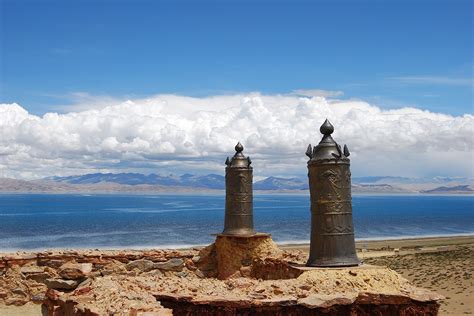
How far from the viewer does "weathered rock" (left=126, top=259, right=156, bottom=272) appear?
44.3 ft

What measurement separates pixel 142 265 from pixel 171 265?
67cm

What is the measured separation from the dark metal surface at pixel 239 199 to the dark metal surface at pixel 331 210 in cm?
462

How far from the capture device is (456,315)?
51.0ft

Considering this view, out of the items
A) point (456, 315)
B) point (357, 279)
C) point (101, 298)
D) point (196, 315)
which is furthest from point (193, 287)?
point (456, 315)

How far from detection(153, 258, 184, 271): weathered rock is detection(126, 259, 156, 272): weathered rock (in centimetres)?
11

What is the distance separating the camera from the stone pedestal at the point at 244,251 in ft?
43.9

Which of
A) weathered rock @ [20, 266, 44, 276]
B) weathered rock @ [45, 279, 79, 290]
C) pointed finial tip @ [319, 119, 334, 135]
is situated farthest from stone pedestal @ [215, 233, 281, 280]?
pointed finial tip @ [319, 119, 334, 135]

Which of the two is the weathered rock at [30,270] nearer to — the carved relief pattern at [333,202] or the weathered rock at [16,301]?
the weathered rock at [16,301]

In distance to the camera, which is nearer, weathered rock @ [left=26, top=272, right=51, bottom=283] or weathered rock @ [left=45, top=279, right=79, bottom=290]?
weathered rock @ [left=45, top=279, right=79, bottom=290]

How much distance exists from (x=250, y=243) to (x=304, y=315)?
20.2 feet

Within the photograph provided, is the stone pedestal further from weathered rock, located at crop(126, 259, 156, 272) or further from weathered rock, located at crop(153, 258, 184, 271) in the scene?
weathered rock, located at crop(126, 259, 156, 272)

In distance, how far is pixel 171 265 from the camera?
546 inches

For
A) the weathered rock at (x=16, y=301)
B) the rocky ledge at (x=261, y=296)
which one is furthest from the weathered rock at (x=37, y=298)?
the rocky ledge at (x=261, y=296)

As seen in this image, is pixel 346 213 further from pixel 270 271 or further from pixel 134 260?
pixel 134 260
